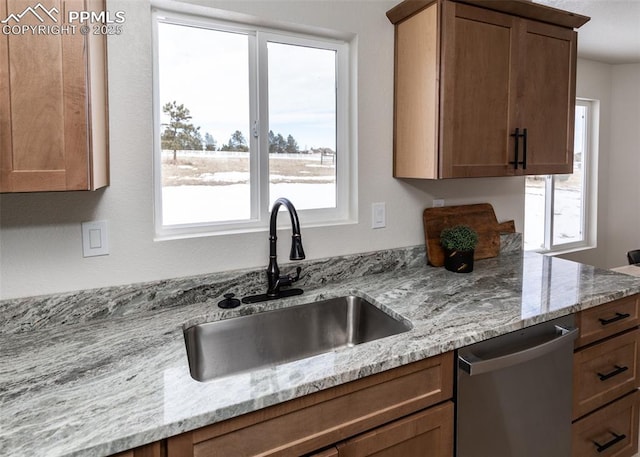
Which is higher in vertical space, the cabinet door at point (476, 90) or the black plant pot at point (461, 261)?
the cabinet door at point (476, 90)

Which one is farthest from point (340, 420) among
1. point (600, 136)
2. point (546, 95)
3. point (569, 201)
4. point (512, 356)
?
point (600, 136)

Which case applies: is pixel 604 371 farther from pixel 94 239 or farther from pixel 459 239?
pixel 94 239

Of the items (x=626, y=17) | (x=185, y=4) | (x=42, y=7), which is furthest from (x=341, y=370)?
(x=626, y=17)

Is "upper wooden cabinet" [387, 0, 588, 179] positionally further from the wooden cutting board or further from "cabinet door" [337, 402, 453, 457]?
"cabinet door" [337, 402, 453, 457]

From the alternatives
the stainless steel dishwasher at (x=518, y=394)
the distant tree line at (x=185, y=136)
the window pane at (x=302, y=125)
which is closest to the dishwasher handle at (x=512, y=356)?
the stainless steel dishwasher at (x=518, y=394)

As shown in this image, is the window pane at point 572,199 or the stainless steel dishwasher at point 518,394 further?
the window pane at point 572,199

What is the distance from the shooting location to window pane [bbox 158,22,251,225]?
1.61m

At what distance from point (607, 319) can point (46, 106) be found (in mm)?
1993

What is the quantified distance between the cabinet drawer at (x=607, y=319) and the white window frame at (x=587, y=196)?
204 centimetres

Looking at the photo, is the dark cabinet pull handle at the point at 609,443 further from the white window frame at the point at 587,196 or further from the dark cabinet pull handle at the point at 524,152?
the white window frame at the point at 587,196

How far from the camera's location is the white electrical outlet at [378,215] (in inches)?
77.4

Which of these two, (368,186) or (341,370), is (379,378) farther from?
(368,186)

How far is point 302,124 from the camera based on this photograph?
186 centimetres

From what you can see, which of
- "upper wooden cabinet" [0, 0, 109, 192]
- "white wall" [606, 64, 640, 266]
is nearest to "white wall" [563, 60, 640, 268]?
"white wall" [606, 64, 640, 266]
